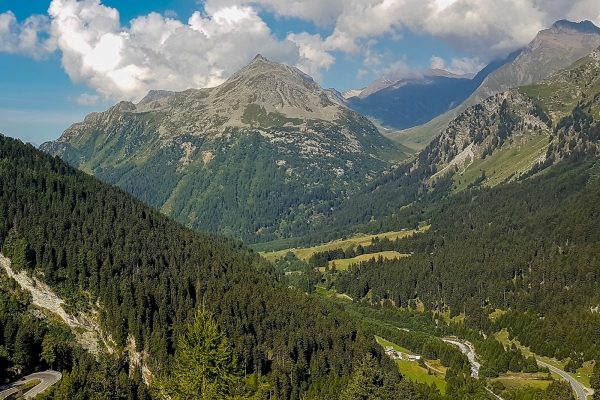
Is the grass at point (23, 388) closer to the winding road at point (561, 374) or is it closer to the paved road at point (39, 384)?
the paved road at point (39, 384)

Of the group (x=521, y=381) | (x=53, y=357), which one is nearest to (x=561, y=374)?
(x=521, y=381)

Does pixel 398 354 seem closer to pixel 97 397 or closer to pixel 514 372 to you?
pixel 514 372

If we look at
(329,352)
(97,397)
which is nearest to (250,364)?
(329,352)

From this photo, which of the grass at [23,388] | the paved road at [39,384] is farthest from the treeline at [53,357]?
the grass at [23,388]

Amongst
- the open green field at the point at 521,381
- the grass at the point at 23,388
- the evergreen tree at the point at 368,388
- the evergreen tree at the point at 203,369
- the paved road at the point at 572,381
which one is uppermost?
the evergreen tree at the point at 203,369

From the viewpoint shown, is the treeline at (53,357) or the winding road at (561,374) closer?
the treeline at (53,357)

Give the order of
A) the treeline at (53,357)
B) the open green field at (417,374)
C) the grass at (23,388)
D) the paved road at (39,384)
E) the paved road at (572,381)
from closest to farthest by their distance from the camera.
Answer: the grass at (23,388), the paved road at (39,384), the treeline at (53,357), the paved road at (572,381), the open green field at (417,374)
